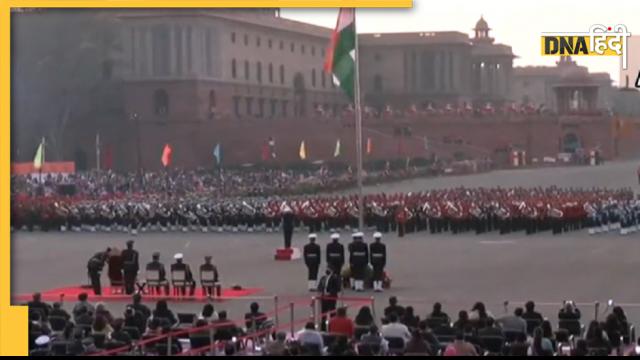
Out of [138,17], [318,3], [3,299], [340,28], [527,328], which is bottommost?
[527,328]

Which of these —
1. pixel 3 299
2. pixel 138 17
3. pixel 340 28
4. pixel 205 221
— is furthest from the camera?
pixel 138 17

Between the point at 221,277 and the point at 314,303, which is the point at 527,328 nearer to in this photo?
the point at 314,303

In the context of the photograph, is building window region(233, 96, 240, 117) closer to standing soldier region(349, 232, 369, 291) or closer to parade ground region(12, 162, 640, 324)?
parade ground region(12, 162, 640, 324)

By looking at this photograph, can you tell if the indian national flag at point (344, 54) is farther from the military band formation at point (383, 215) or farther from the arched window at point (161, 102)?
the arched window at point (161, 102)

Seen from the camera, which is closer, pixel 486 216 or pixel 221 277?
pixel 221 277

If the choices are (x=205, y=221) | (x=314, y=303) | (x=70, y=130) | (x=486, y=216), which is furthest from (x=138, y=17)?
(x=314, y=303)

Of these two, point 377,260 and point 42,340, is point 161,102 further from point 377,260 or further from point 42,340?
point 42,340

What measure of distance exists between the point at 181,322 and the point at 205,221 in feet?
69.4

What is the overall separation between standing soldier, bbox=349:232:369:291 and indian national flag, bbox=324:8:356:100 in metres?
3.41

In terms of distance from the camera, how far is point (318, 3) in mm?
5602

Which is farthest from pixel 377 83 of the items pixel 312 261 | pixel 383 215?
pixel 312 261

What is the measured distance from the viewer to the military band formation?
102 feet

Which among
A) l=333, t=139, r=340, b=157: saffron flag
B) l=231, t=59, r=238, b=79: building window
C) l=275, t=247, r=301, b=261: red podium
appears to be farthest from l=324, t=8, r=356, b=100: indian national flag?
l=231, t=59, r=238, b=79: building window

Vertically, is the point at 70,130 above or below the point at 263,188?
above
